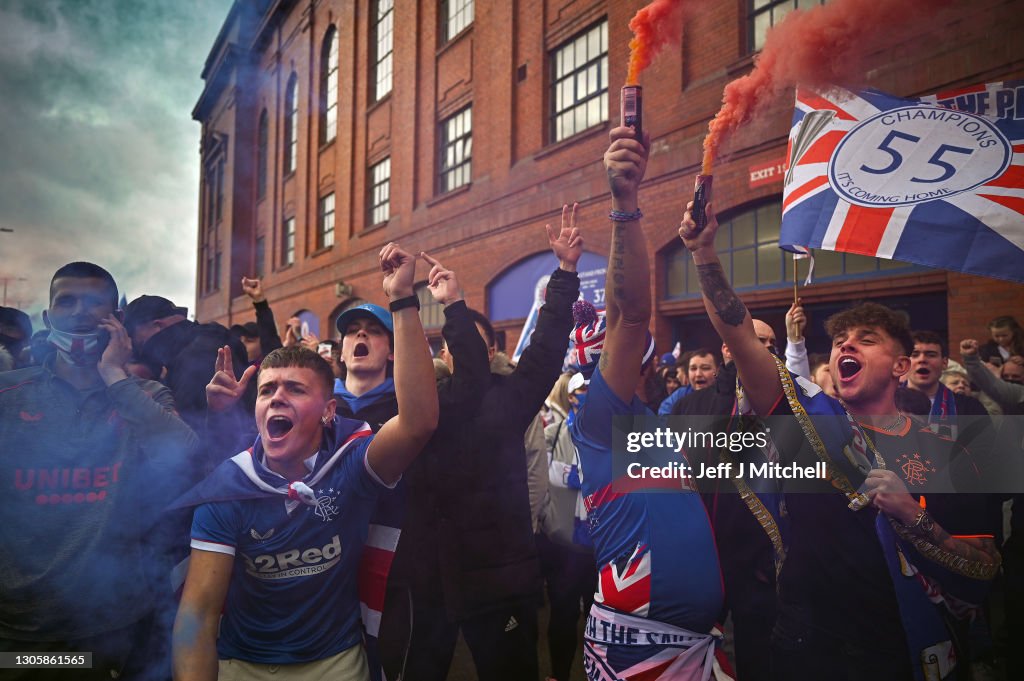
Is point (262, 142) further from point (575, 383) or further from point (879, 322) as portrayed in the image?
point (879, 322)

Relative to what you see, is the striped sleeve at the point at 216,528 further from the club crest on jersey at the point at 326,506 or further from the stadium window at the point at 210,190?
the stadium window at the point at 210,190

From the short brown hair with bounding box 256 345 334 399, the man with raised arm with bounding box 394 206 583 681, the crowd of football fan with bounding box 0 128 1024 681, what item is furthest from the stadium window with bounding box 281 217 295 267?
the short brown hair with bounding box 256 345 334 399

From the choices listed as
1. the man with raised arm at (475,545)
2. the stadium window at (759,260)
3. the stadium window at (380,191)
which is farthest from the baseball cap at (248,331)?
the stadium window at (380,191)

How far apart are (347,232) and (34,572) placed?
1444 centimetres

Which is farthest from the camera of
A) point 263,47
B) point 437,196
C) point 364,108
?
point 364,108

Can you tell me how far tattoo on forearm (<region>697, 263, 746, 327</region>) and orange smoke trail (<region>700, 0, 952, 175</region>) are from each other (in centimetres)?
47

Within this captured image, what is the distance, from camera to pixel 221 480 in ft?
6.15

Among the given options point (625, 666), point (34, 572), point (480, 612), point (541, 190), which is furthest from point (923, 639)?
point (541, 190)

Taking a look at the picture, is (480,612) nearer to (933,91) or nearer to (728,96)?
(728,96)

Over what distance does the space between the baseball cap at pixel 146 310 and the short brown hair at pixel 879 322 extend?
3150mm

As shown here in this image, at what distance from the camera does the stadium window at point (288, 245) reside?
1683 cm

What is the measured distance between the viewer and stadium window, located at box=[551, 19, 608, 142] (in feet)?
31.0

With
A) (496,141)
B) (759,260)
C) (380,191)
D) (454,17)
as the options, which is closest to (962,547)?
(759,260)

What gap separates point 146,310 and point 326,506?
1.73m
